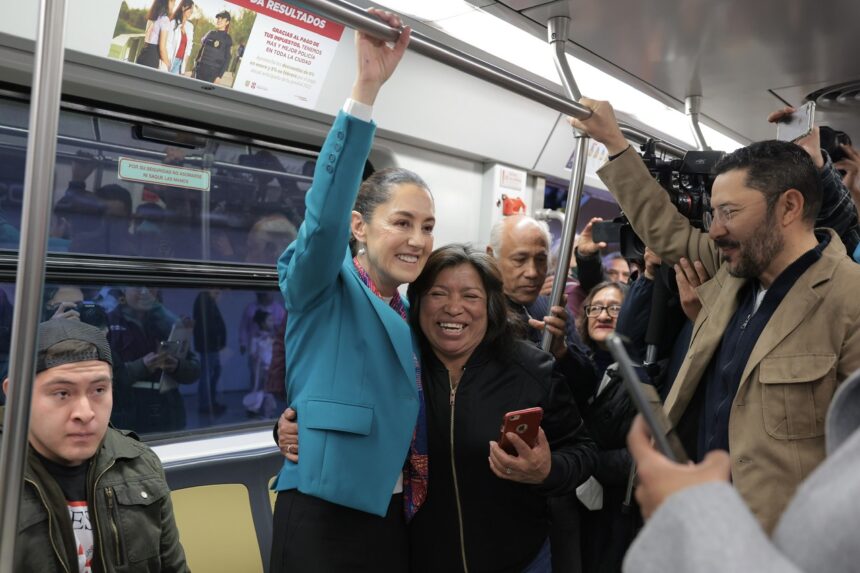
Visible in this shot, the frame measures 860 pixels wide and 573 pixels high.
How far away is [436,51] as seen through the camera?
1.31 m

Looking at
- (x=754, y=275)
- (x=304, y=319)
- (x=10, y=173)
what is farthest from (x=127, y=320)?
(x=754, y=275)

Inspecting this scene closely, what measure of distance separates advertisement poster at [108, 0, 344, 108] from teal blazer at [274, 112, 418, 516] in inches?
43.0

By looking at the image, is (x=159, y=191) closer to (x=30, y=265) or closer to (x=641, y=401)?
(x=30, y=265)

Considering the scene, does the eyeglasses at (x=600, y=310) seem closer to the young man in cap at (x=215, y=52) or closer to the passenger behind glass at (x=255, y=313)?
the passenger behind glass at (x=255, y=313)

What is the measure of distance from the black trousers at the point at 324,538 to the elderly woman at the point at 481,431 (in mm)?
170

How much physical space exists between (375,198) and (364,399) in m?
0.48

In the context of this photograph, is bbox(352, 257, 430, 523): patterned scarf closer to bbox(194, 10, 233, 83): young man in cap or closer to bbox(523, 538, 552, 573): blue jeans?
bbox(523, 538, 552, 573): blue jeans

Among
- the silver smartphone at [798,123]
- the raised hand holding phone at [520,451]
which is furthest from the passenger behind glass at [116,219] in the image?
the silver smartphone at [798,123]

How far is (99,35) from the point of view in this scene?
2266 millimetres

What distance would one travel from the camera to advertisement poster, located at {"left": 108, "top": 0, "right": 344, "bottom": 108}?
7.68 ft

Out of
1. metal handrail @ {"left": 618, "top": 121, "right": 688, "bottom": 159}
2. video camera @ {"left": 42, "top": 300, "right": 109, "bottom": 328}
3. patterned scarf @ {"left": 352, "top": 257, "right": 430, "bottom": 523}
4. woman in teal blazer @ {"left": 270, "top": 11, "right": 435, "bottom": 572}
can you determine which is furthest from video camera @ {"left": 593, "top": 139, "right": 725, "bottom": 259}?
video camera @ {"left": 42, "top": 300, "right": 109, "bottom": 328}

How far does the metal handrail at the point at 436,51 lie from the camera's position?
1.13 meters

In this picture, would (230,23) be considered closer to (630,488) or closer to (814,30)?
(814,30)

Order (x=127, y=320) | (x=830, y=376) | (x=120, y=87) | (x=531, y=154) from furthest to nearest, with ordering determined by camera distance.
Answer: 1. (x=531, y=154)
2. (x=127, y=320)
3. (x=120, y=87)
4. (x=830, y=376)
